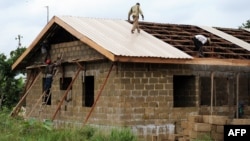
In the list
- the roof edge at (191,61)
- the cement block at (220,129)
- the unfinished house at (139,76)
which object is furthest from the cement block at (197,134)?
the roof edge at (191,61)

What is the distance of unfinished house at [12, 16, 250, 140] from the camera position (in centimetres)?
1641

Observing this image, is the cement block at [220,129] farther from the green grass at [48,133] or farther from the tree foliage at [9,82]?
the tree foliage at [9,82]

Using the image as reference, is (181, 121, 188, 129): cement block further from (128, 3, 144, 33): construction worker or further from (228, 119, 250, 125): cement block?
(128, 3, 144, 33): construction worker

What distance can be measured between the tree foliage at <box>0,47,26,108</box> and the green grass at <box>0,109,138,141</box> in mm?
10167

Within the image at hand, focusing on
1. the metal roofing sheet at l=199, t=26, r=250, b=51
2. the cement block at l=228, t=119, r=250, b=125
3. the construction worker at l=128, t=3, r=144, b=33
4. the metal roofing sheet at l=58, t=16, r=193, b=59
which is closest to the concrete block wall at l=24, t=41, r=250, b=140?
the metal roofing sheet at l=58, t=16, r=193, b=59

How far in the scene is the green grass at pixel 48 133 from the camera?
Result: 13.8 m

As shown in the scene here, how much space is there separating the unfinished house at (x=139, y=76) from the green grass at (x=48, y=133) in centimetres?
162

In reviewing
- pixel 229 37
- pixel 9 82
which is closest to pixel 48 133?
pixel 229 37

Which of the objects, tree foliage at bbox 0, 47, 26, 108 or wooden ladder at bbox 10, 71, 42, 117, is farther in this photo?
tree foliage at bbox 0, 47, 26, 108

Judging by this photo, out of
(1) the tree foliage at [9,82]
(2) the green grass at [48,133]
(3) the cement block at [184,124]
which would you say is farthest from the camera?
(1) the tree foliage at [9,82]

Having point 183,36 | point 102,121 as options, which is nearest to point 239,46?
point 183,36

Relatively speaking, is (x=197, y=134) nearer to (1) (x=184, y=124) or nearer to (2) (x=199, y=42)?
(1) (x=184, y=124)

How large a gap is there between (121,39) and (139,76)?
1.58m

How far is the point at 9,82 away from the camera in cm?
2705
